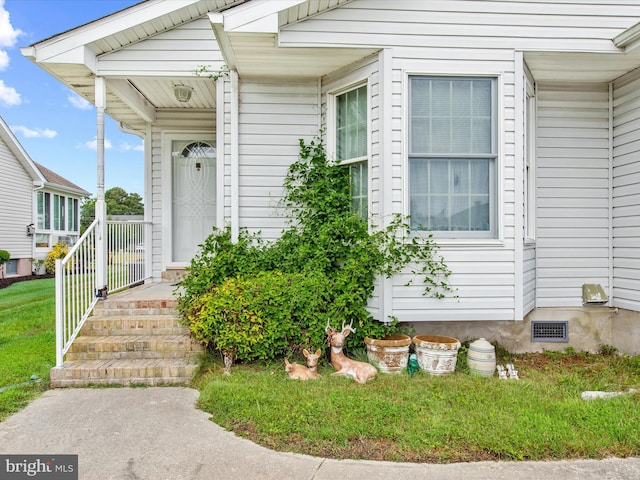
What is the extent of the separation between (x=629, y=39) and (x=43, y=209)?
19.6 metres

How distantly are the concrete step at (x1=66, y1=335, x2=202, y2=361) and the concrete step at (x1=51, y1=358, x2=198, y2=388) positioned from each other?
8.4 inches

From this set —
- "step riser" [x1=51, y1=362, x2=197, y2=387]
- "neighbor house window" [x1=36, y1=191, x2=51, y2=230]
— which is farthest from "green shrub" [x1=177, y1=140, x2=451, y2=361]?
"neighbor house window" [x1=36, y1=191, x2=51, y2=230]

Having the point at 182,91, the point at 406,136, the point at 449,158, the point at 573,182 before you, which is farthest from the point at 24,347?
the point at 573,182

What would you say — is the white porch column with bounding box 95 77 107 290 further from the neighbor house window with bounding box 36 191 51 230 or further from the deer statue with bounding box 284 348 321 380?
the neighbor house window with bounding box 36 191 51 230

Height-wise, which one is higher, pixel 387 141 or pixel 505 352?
pixel 387 141

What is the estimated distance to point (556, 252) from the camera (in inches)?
203

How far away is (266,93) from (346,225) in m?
2.02

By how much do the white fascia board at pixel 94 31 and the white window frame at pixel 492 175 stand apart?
3180 mm

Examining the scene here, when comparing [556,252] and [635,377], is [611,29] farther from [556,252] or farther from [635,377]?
[635,377]

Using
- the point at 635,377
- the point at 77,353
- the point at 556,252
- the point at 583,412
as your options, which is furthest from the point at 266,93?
the point at 635,377

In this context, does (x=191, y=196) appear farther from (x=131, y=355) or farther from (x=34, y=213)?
(x=34, y=213)

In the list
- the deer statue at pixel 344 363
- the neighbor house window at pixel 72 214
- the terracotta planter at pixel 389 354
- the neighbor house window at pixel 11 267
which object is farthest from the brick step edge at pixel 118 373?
the neighbor house window at pixel 72 214

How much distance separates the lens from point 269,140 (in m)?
5.05

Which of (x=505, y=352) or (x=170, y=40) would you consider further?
(x=170, y=40)
